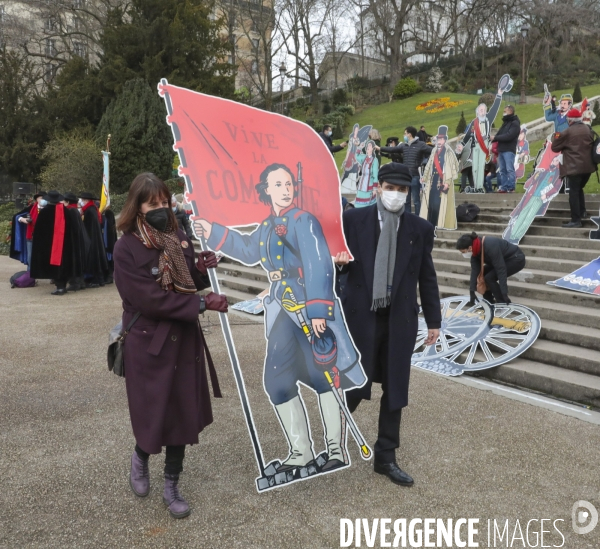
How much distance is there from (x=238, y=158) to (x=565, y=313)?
4.71 metres

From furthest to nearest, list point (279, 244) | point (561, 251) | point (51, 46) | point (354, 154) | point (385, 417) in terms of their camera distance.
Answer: point (51, 46) → point (354, 154) → point (561, 251) → point (385, 417) → point (279, 244)

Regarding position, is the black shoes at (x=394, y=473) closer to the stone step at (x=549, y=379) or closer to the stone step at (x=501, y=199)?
the stone step at (x=549, y=379)

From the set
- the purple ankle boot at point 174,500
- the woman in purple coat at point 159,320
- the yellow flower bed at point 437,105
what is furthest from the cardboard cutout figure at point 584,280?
the yellow flower bed at point 437,105

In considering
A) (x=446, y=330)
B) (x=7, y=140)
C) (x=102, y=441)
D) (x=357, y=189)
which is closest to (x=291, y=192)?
(x=102, y=441)

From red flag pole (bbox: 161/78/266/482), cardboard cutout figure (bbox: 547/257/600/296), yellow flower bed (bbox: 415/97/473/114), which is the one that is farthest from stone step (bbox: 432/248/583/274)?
yellow flower bed (bbox: 415/97/473/114)

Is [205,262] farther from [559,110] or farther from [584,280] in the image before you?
[559,110]

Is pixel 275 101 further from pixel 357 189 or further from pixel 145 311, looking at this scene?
pixel 145 311

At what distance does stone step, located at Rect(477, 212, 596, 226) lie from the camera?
885 centimetres

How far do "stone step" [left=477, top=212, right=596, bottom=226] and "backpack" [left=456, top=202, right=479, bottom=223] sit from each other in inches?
9.3

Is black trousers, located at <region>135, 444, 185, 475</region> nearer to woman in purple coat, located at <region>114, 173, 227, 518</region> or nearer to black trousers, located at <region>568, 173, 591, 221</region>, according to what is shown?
woman in purple coat, located at <region>114, 173, 227, 518</region>

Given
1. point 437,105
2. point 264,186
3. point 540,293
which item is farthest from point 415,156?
point 437,105

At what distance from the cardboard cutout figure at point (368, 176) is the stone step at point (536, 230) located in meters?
2.56

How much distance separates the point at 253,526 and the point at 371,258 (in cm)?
172

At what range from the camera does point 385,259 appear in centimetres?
349
